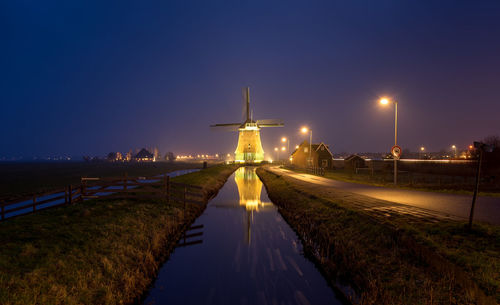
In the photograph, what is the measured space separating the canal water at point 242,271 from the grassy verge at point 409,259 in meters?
1.01

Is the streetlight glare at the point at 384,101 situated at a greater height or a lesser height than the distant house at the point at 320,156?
greater

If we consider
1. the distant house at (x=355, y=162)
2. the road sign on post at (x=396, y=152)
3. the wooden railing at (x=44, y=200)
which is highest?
the road sign on post at (x=396, y=152)

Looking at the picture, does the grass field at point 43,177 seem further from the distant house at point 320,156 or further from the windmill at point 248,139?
the distant house at point 320,156

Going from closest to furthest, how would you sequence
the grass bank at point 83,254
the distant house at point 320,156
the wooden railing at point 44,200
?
the grass bank at point 83,254
the wooden railing at point 44,200
the distant house at point 320,156

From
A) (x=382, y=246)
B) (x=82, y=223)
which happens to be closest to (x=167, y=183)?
(x=82, y=223)

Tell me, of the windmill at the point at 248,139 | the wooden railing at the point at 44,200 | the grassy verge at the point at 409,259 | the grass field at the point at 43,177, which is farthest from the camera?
the windmill at the point at 248,139

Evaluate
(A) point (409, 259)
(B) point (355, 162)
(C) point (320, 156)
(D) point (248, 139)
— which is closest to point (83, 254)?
(A) point (409, 259)

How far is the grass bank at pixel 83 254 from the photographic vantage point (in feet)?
20.2

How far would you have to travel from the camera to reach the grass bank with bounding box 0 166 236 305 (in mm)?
6164

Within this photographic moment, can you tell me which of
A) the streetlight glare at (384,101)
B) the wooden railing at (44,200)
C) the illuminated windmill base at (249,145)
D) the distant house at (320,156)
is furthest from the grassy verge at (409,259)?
the illuminated windmill base at (249,145)

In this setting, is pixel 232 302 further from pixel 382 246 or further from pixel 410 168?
pixel 410 168

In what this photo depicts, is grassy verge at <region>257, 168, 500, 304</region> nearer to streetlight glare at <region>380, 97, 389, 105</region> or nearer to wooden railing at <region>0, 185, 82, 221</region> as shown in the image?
streetlight glare at <region>380, 97, 389, 105</region>

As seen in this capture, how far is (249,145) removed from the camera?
3115 inches

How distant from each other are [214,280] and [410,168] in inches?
2520
